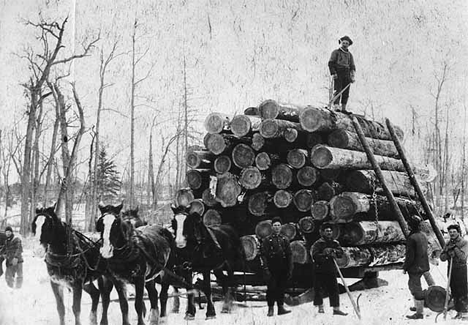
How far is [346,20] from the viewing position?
9359 millimetres

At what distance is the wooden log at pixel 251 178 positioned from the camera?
9906mm

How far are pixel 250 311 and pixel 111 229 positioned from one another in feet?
10.3

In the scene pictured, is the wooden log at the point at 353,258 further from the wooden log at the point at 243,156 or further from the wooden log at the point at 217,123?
the wooden log at the point at 217,123

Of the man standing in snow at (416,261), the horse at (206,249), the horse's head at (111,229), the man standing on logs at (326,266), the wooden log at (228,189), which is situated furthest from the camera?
the wooden log at (228,189)

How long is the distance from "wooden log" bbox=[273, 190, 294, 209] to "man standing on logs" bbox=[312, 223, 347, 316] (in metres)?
1.05

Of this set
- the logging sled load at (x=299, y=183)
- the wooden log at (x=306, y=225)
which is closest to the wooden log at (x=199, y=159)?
the logging sled load at (x=299, y=183)

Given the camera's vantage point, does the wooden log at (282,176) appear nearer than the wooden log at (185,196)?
Yes

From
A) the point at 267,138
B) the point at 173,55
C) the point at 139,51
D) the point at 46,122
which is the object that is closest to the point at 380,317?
the point at 267,138

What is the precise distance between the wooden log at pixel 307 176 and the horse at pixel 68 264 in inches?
143

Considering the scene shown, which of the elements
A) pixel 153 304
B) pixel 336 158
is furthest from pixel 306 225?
pixel 153 304

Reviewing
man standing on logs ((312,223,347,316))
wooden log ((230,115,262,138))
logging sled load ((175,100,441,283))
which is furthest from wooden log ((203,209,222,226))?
man standing on logs ((312,223,347,316))

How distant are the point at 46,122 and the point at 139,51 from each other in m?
13.5

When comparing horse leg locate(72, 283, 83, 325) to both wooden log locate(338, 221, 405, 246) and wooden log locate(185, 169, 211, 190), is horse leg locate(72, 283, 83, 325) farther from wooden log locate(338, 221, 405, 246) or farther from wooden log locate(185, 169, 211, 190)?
wooden log locate(338, 221, 405, 246)

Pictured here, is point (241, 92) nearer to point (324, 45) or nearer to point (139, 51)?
point (324, 45)
